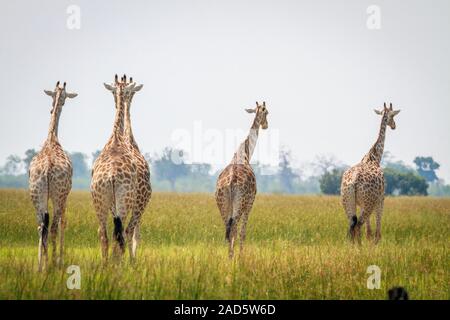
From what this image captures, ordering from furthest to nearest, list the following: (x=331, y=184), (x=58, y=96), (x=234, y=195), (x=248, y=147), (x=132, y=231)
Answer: (x=331, y=184) < (x=248, y=147) < (x=234, y=195) < (x=58, y=96) < (x=132, y=231)

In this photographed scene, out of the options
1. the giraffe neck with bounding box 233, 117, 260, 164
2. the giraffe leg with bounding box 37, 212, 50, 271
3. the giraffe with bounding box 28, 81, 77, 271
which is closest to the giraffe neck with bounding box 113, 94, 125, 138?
the giraffe with bounding box 28, 81, 77, 271

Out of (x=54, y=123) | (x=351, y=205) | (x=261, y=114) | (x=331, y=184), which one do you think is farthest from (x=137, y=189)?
(x=331, y=184)

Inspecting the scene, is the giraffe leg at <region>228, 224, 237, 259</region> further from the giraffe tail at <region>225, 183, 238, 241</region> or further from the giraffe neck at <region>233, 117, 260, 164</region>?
the giraffe neck at <region>233, 117, 260, 164</region>

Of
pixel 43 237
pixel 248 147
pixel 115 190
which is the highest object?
pixel 248 147

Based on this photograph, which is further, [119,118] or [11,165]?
[11,165]

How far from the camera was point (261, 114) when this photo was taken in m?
15.0

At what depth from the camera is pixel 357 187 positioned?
15.7 meters

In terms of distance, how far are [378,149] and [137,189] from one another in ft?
24.9

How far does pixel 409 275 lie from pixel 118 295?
5544 mm

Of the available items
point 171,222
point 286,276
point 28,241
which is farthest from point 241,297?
point 171,222

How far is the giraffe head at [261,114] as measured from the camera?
15.0 metres

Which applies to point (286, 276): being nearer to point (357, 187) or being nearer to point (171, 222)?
point (357, 187)

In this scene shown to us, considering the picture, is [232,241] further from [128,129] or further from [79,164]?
[79,164]

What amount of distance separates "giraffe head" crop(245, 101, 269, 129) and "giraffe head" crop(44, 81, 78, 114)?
434 cm
